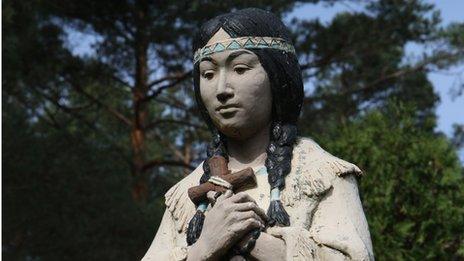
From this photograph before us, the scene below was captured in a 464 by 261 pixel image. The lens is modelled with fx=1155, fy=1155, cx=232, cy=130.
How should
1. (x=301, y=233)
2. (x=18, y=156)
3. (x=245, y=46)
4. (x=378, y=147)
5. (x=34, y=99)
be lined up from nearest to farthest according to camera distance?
(x=301, y=233) < (x=245, y=46) < (x=378, y=147) < (x=18, y=156) < (x=34, y=99)

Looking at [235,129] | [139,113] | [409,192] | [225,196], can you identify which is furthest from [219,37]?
[139,113]

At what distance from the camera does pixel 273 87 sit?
551 cm

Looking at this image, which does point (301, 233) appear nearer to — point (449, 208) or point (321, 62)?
point (449, 208)

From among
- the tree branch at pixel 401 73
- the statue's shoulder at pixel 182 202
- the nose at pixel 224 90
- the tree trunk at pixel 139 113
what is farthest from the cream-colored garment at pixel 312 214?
the tree branch at pixel 401 73

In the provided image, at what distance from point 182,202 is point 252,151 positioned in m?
0.42

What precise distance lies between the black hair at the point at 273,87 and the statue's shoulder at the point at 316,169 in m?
0.05

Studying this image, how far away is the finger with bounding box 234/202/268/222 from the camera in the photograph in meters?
5.16

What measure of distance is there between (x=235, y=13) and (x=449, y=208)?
22.3ft

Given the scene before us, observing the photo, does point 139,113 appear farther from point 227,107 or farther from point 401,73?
point 227,107

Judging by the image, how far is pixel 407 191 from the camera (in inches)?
472

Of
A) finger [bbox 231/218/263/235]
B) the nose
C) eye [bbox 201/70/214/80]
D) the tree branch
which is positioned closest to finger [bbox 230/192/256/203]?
finger [bbox 231/218/263/235]

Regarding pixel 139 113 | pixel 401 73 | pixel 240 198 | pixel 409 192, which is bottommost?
pixel 240 198

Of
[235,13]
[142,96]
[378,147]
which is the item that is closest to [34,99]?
[142,96]

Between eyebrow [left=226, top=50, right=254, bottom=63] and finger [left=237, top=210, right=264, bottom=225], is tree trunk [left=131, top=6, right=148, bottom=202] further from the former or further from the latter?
finger [left=237, top=210, right=264, bottom=225]
